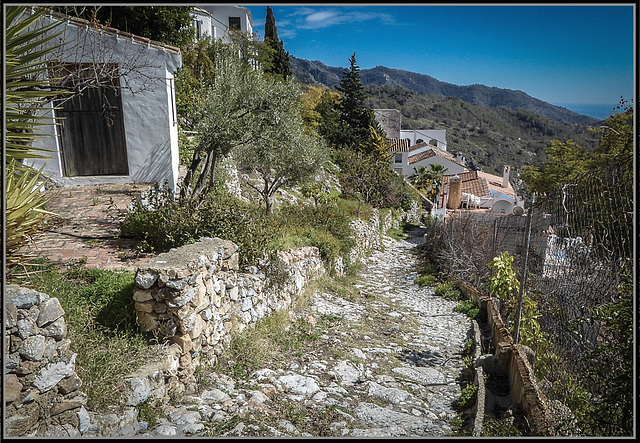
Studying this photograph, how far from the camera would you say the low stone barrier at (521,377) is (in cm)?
399

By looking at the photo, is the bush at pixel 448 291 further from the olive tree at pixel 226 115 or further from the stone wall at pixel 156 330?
the olive tree at pixel 226 115

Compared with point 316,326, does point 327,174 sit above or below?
above

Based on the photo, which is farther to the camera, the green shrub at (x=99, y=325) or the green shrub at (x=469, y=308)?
the green shrub at (x=469, y=308)

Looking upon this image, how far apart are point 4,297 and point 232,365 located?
3.25 meters

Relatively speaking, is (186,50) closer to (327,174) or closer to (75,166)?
(327,174)

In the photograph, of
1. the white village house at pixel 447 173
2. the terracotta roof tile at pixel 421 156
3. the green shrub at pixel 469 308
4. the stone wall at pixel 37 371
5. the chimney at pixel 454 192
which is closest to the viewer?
the stone wall at pixel 37 371

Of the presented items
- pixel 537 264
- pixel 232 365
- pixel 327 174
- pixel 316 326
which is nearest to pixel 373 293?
pixel 316 326

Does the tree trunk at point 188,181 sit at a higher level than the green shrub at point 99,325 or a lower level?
higher

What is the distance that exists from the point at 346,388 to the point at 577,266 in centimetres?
365

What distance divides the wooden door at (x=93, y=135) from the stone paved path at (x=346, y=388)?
6343mm

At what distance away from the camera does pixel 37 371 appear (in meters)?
3.16

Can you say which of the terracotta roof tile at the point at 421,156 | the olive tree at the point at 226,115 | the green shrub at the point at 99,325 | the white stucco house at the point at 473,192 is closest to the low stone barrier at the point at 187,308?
the green shrub at the point at 99,325

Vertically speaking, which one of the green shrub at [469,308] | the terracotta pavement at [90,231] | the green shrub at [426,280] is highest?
Answer: the terracotta pavement at [90,231]

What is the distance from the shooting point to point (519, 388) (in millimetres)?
5156
